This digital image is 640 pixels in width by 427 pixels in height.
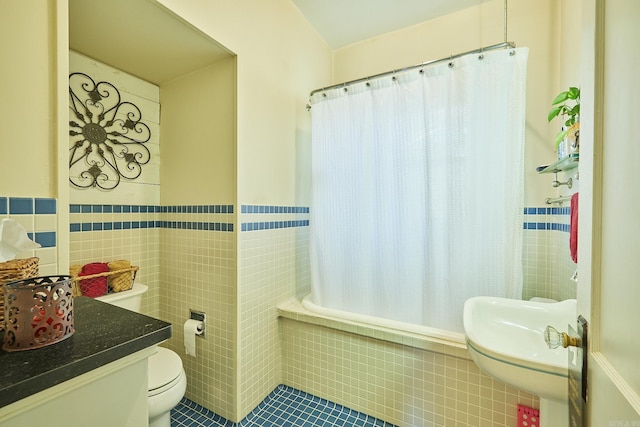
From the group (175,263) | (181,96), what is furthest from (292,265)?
(181,96)

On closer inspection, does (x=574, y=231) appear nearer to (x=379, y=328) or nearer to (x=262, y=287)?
(x=379, y=328)

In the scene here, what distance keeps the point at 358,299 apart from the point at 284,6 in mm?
2079

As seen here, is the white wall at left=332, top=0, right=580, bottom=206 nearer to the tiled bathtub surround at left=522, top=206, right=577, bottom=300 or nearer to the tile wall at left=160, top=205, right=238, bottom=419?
the tiled bathtub surround at left=522, top=206, right=577, bottom=300

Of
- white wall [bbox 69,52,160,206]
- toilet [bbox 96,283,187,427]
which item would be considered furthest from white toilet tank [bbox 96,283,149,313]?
white wall [bbox 69,52,160,206]

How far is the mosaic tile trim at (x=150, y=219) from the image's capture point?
154 cm

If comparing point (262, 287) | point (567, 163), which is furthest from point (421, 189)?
point (262, 287)

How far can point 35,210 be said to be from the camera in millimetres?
811

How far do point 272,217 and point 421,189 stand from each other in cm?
95

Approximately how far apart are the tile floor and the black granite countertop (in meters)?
1.22

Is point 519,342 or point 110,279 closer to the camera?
point 519,342

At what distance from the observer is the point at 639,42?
1.32 ft

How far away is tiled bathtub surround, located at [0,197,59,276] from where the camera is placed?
0.77 meters

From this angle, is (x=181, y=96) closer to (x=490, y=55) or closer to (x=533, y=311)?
(x=490, y=55)

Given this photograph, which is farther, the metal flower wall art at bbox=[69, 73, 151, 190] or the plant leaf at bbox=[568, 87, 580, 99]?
the metal flower wall art at bbox=[69, 73, 151, 190]
